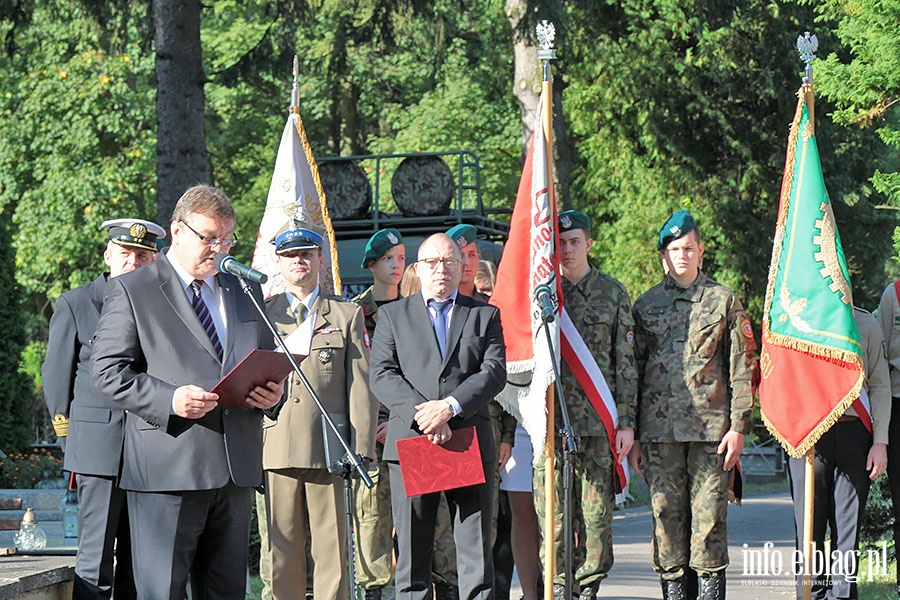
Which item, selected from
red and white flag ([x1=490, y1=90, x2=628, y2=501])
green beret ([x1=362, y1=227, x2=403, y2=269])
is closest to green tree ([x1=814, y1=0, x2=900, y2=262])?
red and white flag ([x1=490, y1=90, x2=628, y2=501])

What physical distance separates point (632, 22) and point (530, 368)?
18144 millimetres

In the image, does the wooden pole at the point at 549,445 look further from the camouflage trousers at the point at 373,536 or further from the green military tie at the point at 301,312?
the green military tie at the point at 301,312

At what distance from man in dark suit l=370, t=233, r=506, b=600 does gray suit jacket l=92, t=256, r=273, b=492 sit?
5.01 feet

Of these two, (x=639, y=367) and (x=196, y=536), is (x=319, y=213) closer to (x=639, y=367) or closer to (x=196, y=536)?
(x=639, y=367)

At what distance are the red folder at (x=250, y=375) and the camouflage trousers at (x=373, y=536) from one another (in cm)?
262

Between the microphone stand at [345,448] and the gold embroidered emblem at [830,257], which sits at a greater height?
the gold embroidered emblem at [830,257]

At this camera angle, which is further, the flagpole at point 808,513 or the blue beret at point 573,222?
the blue beret at point 573,222

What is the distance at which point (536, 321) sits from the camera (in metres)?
7.36

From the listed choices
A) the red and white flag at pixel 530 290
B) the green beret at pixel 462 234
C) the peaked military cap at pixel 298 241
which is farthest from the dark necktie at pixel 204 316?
the green beret at pixel 462 234

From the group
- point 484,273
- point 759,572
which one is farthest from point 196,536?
point 759,572

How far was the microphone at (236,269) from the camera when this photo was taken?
16.0ft

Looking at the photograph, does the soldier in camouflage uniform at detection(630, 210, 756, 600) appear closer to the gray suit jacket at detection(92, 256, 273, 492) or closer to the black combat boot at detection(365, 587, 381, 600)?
the black combat boot at detection(365, 587, 381, 600)

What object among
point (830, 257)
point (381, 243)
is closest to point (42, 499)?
point (381, 243)

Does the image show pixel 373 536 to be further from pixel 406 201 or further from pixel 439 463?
pixel 406 201
